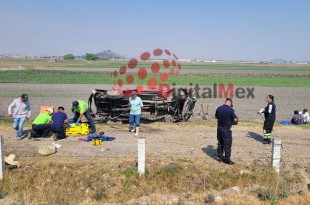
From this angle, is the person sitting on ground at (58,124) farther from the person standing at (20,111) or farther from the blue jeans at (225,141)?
the blue jeans at (225,141)

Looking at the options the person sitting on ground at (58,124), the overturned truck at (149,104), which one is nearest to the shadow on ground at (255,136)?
the overturned truck at (149,104)

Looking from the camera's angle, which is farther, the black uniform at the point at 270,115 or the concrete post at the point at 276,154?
the black uniform at the point at 270,115

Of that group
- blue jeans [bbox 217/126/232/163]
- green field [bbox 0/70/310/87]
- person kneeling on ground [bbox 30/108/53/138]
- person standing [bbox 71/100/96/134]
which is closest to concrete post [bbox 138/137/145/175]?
blue jeans [bbox 217/126/232/163]

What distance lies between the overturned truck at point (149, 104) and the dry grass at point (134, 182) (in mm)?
5463

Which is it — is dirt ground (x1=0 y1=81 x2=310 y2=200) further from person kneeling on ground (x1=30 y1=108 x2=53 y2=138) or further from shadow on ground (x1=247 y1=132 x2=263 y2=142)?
person kneeling on ground (x1=30 y1=108 x2=53 y2=138)

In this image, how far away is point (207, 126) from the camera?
13.9m

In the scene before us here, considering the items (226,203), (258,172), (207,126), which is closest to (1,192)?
(226,203)

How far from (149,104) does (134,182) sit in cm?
660

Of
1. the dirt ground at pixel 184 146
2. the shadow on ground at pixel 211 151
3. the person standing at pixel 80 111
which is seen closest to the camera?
the dirt ground at pixel 184 146

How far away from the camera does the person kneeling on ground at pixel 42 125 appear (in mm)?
10984

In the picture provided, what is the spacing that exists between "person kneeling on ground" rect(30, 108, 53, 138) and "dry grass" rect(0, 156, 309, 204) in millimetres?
2163

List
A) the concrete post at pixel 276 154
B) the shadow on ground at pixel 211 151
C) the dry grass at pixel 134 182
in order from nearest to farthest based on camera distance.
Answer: the dry grass at pixel 134 182, the concrete post at pixel 276 154, the shadow on ground at pixel 211 151

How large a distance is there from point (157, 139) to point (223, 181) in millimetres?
3719

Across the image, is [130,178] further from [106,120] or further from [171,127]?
[106,120]
